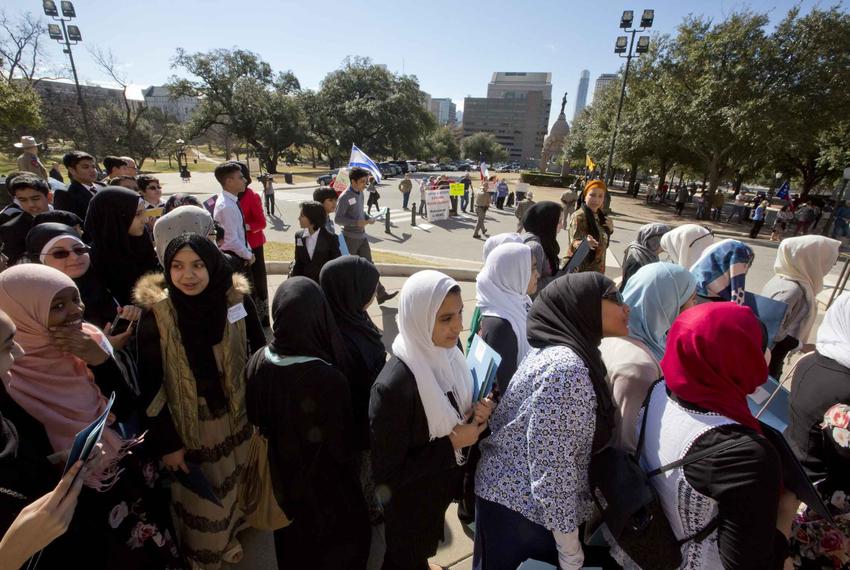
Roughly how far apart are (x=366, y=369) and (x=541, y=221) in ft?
10.3

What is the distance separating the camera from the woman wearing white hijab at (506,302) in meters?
2.60

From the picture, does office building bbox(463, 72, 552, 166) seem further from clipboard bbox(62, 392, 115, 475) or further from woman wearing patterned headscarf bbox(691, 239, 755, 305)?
clipboard bbox(62, 392, 115, 475)

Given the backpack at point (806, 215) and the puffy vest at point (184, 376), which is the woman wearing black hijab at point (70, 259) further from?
the backpack at point (806, 215)

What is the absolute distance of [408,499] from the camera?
1878mm

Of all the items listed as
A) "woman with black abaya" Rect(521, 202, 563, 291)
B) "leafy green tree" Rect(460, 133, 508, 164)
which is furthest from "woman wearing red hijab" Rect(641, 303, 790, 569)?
"leafy green tree" Rect(460, 133, 508, 164)

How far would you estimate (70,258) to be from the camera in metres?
2.51

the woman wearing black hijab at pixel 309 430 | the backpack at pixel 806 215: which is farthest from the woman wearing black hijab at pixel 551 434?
the backpack at pixel 806 215

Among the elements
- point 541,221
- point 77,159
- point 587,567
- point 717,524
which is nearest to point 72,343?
point 587,567

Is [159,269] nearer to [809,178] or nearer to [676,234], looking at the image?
[676,234]

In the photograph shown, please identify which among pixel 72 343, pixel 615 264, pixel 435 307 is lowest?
pixel 615 264

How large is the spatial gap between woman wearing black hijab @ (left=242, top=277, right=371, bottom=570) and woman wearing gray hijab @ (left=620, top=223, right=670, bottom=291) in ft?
10.7

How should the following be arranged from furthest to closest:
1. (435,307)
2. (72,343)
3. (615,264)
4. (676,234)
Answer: (615,264)
(676,234)
(435,307)
(72,343)

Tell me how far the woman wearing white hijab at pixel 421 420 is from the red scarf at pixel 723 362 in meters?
0.82

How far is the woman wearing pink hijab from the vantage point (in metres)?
1.59
